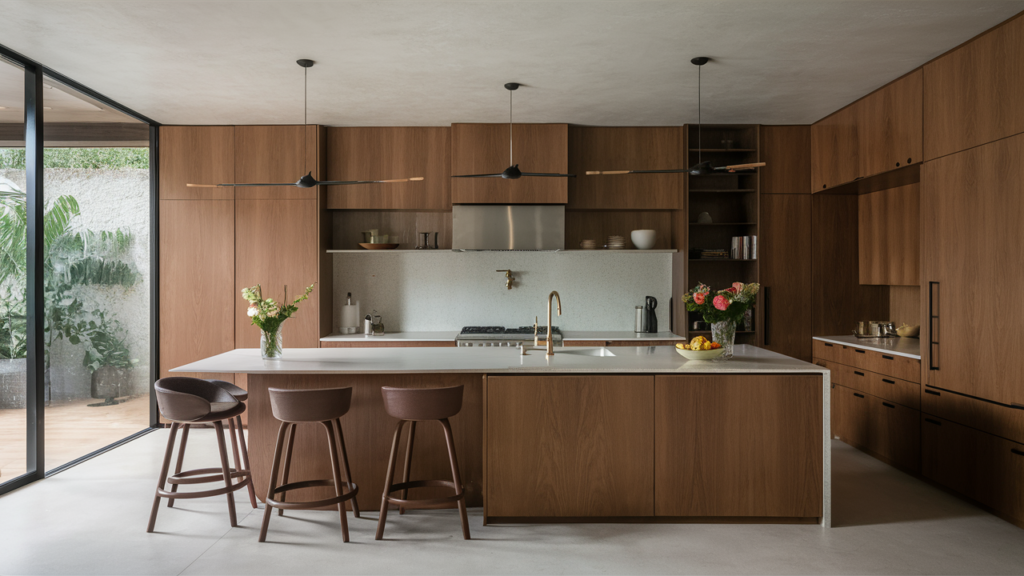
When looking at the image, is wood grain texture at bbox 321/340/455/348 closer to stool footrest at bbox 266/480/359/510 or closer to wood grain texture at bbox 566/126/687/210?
wood grain texture at bbox 566/126/687/210

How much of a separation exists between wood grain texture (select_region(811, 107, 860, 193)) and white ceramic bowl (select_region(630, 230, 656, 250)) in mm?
1504

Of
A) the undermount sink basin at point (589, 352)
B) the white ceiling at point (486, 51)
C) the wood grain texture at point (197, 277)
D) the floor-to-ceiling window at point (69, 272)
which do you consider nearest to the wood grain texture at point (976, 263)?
the white ceiling at point (486, 51)

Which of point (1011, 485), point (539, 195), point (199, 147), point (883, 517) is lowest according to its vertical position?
point (883, 517)

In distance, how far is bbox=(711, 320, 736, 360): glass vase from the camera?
11.8 feet

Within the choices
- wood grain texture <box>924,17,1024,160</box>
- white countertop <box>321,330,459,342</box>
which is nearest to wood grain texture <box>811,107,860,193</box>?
wood grain texture <box>924,17,1024,160</box>

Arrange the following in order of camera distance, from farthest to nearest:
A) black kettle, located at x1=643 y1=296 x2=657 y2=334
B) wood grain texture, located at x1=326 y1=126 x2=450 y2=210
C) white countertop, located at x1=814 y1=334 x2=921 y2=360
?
black kettle, located at x1=643 y1=296 x2=657 y2=334
wood grain texture, located at x1=326 y1=126 x2=450 y2=210
white countertop, located at x1=814 y1=334 x2=921 y2=360

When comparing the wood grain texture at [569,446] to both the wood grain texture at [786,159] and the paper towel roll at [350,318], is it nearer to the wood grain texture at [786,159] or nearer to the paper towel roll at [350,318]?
the paper towel roll at [350,318]

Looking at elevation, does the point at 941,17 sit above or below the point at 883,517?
above

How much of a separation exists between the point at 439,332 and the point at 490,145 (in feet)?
6.02

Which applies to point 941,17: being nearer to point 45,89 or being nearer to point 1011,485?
point 1011,485

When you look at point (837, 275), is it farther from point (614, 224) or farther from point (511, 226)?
point (511, 226)

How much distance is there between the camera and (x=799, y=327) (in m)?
5.59

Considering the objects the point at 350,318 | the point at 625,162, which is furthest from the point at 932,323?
the point at 350,318

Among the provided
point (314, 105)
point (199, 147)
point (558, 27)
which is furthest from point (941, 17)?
point (199, 147)
